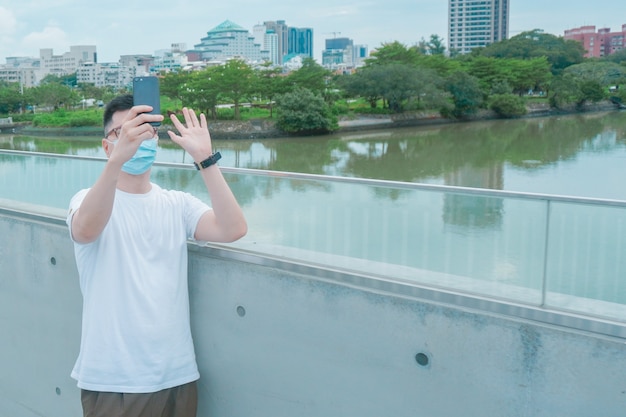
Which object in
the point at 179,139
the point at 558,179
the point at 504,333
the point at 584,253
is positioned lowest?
the point at 558,179

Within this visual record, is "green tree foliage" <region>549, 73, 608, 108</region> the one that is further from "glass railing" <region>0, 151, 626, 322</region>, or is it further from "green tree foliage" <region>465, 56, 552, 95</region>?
"glass railing" <region>0, 151, 626, 322</region>

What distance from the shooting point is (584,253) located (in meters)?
1.80

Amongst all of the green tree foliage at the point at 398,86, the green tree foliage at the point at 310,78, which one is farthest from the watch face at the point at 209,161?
the green tree foliage at the point at 398,86

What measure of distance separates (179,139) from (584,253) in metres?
1.12

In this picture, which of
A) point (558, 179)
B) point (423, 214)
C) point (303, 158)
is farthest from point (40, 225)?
point (303, 158)

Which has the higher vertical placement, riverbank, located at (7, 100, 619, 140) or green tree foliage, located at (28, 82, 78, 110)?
green tree foliage, located at (28, 82, 78, 110)

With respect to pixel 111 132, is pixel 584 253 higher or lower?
lower

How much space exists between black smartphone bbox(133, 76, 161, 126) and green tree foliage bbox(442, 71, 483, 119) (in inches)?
1589

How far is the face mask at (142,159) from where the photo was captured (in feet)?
5.83

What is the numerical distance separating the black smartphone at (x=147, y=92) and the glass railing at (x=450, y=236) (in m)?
0.64

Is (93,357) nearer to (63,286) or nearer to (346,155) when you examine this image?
(63,286)

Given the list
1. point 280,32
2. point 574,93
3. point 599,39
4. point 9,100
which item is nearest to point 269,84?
point 9,100

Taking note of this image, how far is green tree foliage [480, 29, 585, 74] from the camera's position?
59000 millimetres

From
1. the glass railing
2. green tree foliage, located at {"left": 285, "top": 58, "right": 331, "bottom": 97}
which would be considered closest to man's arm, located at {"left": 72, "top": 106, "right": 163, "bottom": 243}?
the glass railing
